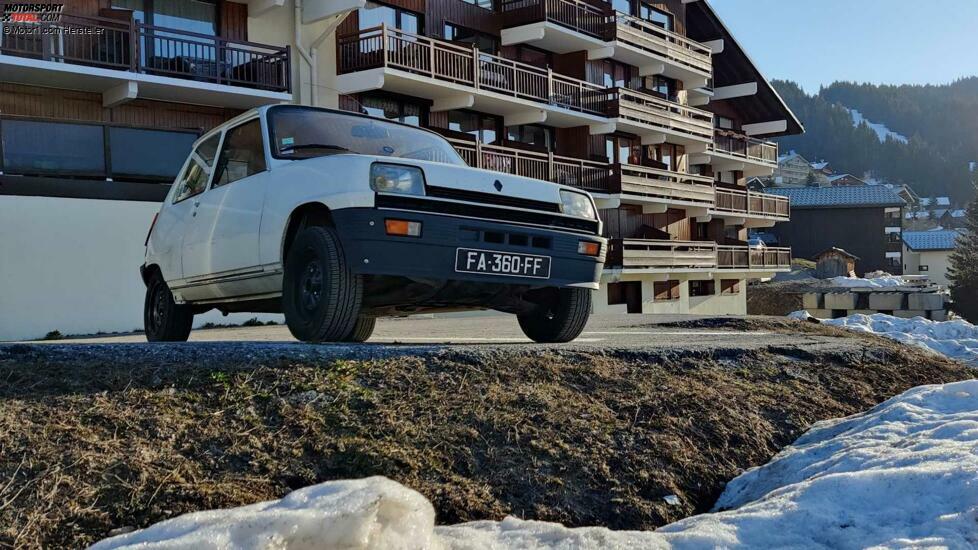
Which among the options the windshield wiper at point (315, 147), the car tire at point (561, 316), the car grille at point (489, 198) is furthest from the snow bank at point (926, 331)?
the windshield wiper at point (315, 147)

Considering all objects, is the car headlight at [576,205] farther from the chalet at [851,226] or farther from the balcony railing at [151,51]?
the chalet at [851,226]

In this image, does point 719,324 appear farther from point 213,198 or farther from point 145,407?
point 145,407

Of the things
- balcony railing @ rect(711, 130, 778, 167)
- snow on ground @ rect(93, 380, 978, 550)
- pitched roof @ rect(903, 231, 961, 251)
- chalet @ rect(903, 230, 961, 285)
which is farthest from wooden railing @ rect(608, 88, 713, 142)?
pitched roof @ rect(903, 231, 961, 251)

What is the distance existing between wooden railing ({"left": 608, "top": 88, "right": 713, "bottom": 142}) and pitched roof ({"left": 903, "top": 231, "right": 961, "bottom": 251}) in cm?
7595

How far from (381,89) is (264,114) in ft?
55.1

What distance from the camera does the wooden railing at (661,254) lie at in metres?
Result: 31.1

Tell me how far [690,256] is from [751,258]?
23.8ft

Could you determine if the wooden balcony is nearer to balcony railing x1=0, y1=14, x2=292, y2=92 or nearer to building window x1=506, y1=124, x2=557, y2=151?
building window x1=506, y1=124, x2=557, y2=151

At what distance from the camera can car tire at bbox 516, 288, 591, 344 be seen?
727 cm

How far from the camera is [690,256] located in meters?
35.3

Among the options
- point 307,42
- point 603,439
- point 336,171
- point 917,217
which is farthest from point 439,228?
point 917,217

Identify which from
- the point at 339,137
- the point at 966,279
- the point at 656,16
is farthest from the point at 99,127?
the point at 966,279

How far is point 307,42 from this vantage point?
21.6 metres

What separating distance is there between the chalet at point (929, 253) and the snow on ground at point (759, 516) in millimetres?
108045
